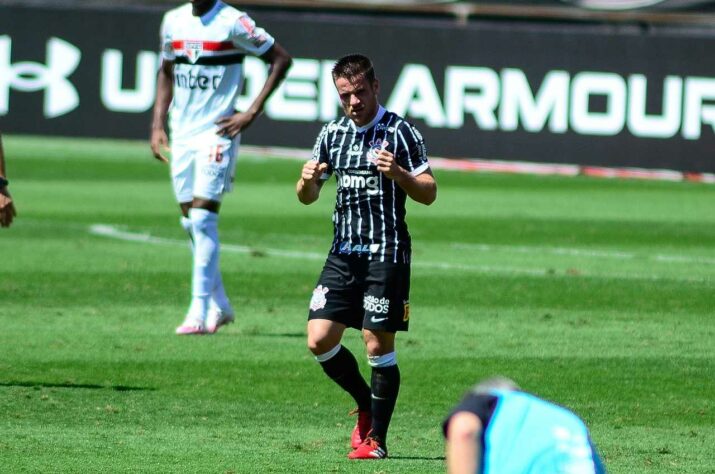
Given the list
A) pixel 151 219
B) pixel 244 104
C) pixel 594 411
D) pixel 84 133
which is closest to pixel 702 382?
pixel 594 411

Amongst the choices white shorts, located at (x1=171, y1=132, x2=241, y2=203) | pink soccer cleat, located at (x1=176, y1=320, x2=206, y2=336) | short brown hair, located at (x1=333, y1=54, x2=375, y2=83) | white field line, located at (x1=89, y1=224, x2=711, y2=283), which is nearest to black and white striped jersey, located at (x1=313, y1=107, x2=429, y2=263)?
short brown hair, located at (x1=333, y1=54, x2=375, y2=83)

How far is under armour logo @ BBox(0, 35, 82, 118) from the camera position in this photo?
26125 mm

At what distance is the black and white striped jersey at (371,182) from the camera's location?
284 inches

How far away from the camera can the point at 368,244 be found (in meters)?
7.27

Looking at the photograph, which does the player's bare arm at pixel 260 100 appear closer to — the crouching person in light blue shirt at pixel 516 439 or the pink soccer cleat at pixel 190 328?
the pink soccer cleat at pixel 190 328

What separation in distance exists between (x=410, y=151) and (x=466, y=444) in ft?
12.7

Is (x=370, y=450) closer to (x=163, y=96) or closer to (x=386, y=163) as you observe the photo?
(x=386, y=163)

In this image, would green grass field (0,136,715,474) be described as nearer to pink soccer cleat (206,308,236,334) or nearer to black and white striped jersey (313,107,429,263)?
pink soccer cleat (206,308,236,334)

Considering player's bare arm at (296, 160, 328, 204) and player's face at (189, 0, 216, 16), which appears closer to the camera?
player's bare arm at (296, 160, 328, 204)

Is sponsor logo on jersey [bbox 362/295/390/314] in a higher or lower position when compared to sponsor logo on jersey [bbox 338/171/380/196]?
lower

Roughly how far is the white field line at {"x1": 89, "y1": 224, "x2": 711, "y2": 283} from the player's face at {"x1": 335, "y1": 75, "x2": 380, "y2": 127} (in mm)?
6870

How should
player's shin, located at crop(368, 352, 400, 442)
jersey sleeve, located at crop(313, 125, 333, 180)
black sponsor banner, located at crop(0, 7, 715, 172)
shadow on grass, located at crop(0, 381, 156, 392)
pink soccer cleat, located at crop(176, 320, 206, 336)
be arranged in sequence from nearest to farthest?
player's shin, located at crop(368, 352, 400, 442)
jersey sleeve, located at crop(313, 125, 333, 180)
shadow on grass, located at crop(0, 381, 156, 392)
pink soccer cleat, located at crop(176, 320, 206, 336)
black sponsor banner, located at crop(0, 7, 715, 172)

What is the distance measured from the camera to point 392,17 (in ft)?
87.2

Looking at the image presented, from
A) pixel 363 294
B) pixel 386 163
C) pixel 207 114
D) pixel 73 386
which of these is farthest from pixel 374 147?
pixel 207 114
